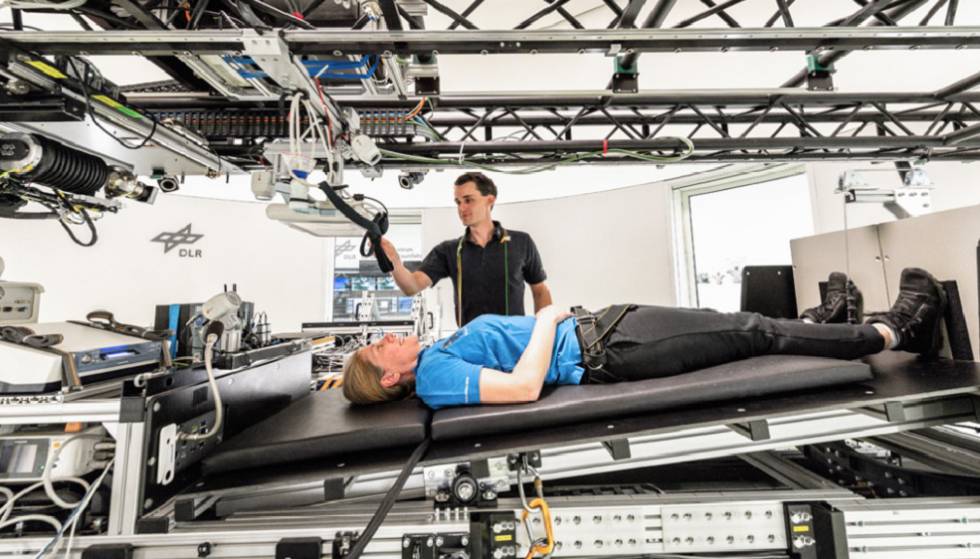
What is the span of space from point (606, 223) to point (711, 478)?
3214 mm

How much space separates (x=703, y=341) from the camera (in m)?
1.30

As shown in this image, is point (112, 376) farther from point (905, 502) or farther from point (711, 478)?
point (905, 502)

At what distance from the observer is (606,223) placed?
13.8 ft

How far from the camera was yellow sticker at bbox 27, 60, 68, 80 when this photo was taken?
114cm

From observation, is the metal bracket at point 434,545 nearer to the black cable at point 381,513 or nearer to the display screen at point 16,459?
the black cable at point 381,513

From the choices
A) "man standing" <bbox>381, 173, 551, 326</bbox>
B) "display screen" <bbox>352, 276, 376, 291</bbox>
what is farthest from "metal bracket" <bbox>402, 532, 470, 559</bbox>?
"display screen" <bbox>352, 276, 376, 291</bbox>

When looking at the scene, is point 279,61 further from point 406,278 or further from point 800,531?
point 800,531

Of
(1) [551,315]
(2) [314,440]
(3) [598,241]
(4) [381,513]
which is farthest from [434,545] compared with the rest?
(3) [598,241]

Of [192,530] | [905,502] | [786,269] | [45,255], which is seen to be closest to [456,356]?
[192,530]

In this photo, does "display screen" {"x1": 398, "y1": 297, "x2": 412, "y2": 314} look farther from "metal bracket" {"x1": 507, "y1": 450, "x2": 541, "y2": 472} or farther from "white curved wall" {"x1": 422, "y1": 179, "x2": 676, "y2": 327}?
"metal bracket" {"x1": 507, "y1": 450, "x2": 541, "y2": 472}

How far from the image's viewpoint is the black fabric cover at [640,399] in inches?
39.3

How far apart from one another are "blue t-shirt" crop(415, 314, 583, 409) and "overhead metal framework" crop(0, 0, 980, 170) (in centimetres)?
93

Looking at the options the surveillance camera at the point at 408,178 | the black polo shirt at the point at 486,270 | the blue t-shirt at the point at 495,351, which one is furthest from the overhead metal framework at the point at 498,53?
the blue t-shirt at the point at 495,351

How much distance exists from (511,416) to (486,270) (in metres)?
1.24
